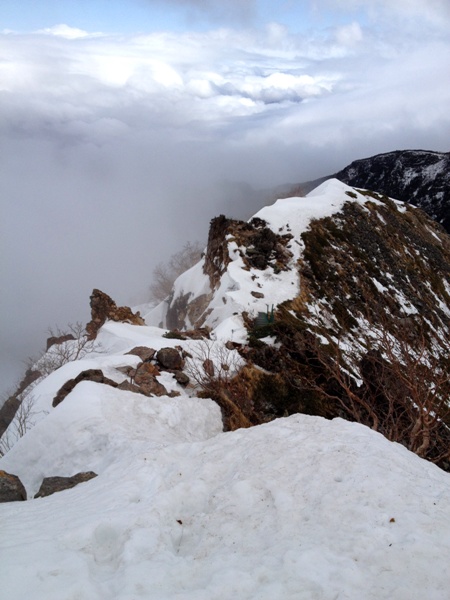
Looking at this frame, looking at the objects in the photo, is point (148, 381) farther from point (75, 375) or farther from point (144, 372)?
point (75, 375)

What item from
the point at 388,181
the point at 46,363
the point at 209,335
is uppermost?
the point at 388,181

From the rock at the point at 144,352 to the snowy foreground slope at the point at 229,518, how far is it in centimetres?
527

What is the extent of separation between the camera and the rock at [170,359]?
14719 mm

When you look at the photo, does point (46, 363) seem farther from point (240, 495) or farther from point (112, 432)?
point (240, 495)

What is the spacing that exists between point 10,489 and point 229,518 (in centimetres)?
436

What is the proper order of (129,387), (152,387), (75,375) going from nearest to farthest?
1. (129,387)
2. (152,387)
3. (75,375)

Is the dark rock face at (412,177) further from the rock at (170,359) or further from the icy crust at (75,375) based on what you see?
the rock at (170,359)

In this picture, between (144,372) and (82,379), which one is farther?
(144,372)

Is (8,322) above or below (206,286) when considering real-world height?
below

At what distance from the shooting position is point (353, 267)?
31.0 meters

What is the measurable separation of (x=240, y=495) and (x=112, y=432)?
4.25 meters

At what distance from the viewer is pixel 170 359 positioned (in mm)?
14750

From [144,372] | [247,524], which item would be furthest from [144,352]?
[247,524]

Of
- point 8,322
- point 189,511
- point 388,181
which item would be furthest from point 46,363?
point 8,322
